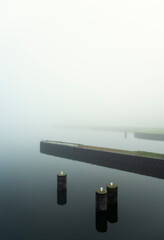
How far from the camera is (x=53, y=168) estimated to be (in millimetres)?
30438

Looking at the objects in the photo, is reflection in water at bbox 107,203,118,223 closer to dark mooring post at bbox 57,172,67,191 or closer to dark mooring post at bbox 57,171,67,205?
dark mooring post at bbox 57,171,67,205

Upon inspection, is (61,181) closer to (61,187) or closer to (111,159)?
(61,187)

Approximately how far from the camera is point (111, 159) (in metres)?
32.2

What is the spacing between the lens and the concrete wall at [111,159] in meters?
26.3

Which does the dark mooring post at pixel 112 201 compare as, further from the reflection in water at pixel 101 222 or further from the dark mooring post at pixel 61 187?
the dark mooring post at pixel 61 187

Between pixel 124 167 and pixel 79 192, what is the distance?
12.6 m

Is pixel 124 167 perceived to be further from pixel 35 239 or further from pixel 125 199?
pixel 35 239

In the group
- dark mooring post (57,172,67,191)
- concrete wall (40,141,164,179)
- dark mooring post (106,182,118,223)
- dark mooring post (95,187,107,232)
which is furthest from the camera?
concrete wall (40,141,164,179)

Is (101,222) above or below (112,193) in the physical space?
below

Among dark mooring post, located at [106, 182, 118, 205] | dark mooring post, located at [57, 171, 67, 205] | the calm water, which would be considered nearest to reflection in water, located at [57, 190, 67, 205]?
dark mooring post, located at [57, 171, 67, 205]

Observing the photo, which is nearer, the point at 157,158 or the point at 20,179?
the point at 20,179

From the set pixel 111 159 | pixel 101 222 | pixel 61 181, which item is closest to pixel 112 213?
pixel 101 222

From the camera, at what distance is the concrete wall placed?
26266 millimetres

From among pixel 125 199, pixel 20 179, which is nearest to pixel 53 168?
pixel 20 179
